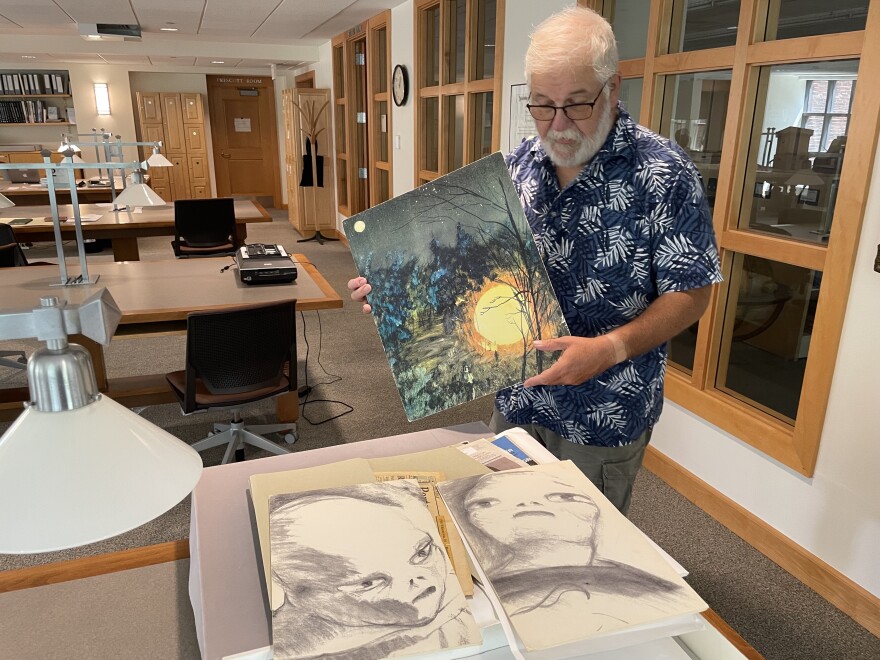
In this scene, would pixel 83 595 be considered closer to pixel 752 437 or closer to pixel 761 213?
pixel 752 437

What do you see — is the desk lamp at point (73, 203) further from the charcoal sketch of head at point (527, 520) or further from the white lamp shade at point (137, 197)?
the charcoal sketch of head at point (527, 520)

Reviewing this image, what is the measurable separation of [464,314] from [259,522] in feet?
1.52

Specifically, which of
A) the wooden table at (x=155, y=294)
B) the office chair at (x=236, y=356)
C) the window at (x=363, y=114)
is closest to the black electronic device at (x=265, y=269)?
the wooden table at (x=155, y=294)

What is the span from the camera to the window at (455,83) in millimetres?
4297

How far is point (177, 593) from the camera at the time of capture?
0.94m

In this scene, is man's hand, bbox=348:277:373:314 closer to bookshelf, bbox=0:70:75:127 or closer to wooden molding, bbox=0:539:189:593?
wooden molding, bbox=0:539:189:593

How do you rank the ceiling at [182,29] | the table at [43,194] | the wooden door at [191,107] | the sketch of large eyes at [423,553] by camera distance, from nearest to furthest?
the sketch of large eyes at [423,553] → the ceiling at [182,29] → the table at [43,194] → the wooden door at [191,107]

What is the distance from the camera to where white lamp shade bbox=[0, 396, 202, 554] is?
416 millimetres

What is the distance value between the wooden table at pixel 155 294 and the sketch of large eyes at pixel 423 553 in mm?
1956

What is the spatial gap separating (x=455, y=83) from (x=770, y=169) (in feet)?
9.71

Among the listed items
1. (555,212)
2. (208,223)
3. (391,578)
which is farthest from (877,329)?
(208,223)

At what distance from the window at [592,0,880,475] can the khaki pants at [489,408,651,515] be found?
3.23 feet

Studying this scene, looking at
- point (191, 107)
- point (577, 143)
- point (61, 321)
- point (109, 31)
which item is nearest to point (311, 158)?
point (109, 31)

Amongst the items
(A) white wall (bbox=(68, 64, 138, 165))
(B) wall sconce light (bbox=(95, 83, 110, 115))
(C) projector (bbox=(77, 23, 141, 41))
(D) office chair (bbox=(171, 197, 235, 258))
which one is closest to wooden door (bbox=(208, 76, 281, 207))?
(A) white wall (bbox=(68, 64, 138, 165))
